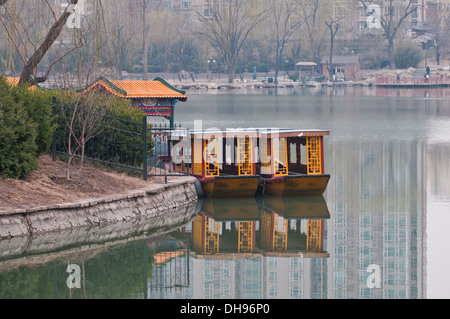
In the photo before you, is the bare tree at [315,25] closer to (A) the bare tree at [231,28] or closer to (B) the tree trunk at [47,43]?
(A) the bare tree at [231,28]

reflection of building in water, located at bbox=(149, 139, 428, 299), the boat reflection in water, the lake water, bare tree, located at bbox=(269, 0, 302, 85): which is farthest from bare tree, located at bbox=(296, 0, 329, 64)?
the boat reflection in water

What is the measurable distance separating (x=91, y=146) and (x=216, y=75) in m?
84.1

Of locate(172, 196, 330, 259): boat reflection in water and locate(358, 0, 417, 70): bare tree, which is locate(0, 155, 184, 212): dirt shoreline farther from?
locate(358, 0, 417, 70): bare tree

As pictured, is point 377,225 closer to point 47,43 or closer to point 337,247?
point 337,247

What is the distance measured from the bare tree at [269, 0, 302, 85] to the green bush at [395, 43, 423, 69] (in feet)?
41.6

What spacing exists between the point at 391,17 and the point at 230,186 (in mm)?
88531

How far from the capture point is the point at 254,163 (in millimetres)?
20484

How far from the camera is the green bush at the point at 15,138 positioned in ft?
52.1

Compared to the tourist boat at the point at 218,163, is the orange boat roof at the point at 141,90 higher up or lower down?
higher up

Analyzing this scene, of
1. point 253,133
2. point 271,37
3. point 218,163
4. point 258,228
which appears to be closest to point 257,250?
point 258,228

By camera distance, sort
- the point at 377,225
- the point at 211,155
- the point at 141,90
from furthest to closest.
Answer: the point at 141,90 → the point at 211,155 → the point at 377,225

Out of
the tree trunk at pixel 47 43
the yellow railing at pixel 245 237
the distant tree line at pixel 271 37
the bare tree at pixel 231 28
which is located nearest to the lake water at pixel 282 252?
the yellow railing at pixel 245 237

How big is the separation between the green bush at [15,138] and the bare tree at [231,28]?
7669 centimetres

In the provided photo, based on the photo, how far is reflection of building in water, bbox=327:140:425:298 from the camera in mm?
12766
